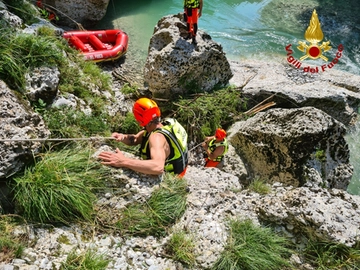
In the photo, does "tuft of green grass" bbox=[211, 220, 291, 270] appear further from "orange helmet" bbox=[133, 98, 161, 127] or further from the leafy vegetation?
the leafy vegetation

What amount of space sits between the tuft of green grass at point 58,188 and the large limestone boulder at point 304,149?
128 inches

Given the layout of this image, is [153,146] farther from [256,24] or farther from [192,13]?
[256,24]

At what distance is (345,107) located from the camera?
7953 mm

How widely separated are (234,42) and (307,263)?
969 cm

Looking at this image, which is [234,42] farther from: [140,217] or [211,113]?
[140,217]

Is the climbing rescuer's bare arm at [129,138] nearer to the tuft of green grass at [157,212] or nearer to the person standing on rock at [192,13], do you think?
the tuft of green grass at [157,212]

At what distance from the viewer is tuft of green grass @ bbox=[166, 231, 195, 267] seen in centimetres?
353

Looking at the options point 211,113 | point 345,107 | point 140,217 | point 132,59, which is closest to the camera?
point 140,217

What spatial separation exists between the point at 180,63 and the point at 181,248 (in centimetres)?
463

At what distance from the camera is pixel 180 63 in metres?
7.20

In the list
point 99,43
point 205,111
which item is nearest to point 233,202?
point 205,111

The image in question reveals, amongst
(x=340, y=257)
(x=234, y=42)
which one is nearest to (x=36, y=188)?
(x=340, y=257)

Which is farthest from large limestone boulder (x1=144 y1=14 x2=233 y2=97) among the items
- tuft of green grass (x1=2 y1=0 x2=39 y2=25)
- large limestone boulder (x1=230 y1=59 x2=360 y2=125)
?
tuft of green grass (x1=2 y1=0 x2=39 y2=25)

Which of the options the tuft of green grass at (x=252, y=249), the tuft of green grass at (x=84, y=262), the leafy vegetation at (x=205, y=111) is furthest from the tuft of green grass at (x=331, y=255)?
the leafy vegetation at (x=205, y=111)
